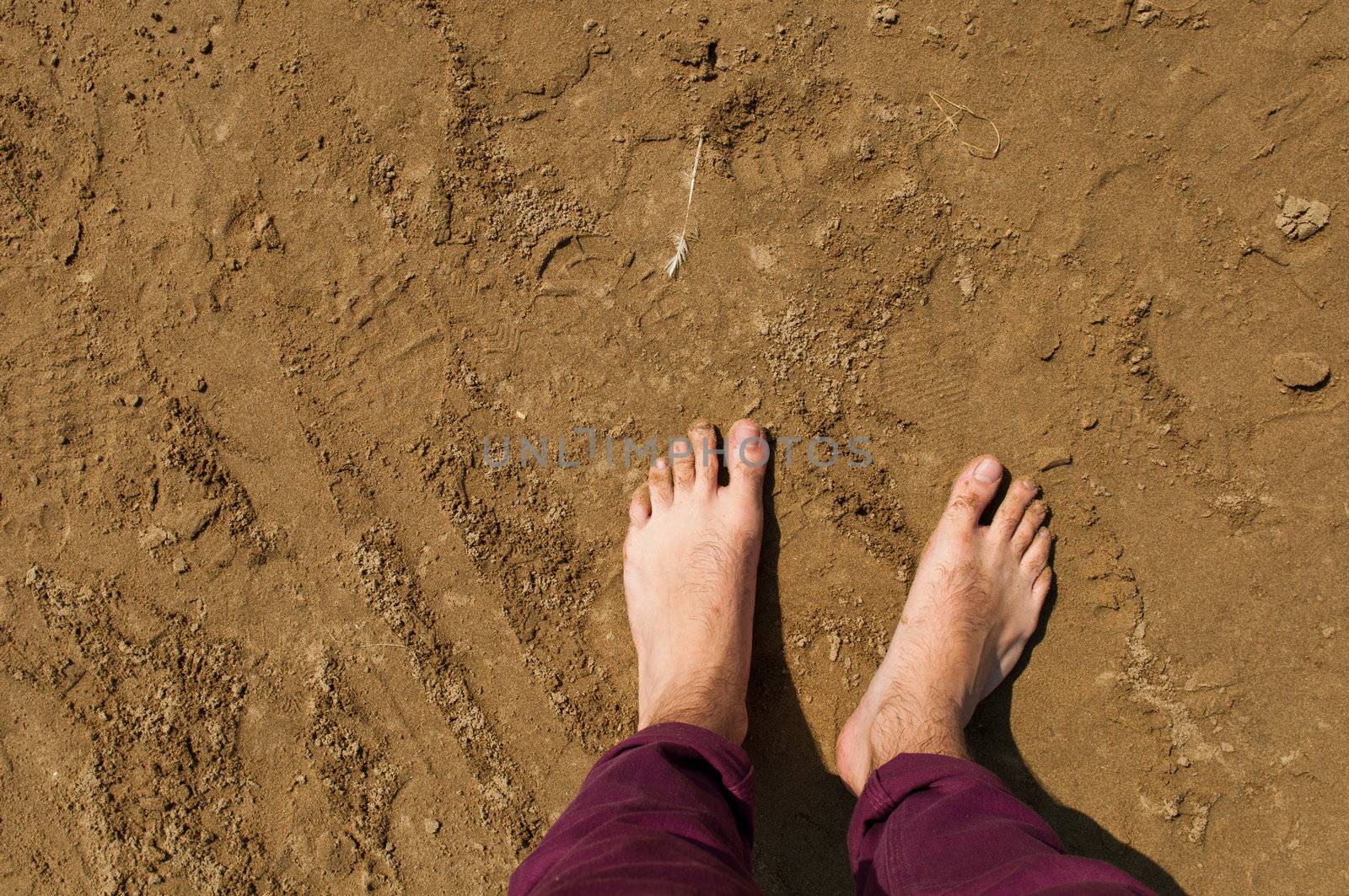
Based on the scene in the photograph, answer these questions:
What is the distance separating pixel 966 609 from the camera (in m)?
2.07

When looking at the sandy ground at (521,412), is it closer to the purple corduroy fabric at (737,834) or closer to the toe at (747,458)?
the toe at (747,458)

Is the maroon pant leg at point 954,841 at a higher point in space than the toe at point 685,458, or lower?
lower

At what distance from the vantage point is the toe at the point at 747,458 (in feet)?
6.92

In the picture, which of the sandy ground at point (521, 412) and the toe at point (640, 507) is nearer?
the sandy ground at point (521, 412)

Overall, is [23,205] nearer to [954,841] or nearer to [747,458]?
[747,458]

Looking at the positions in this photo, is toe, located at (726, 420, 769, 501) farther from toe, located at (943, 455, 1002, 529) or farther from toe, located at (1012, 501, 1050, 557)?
toe, located at (1012, 501, 1050, 557)

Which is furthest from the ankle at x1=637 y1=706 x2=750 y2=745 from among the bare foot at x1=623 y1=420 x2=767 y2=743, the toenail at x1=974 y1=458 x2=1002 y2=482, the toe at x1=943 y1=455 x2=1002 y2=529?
the toenail at x1=974 y1=458 x2=1002 y2=482

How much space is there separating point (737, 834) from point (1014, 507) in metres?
1.10

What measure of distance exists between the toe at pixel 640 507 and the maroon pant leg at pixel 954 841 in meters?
0.86

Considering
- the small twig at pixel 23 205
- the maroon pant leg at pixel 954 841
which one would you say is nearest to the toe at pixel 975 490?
the maroon pant leg at pixel 954 841

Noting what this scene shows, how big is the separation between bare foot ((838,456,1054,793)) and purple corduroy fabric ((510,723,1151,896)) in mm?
229

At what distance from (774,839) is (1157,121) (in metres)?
2.12

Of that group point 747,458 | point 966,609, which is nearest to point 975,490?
point 966,609

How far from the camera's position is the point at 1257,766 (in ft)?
6.68
